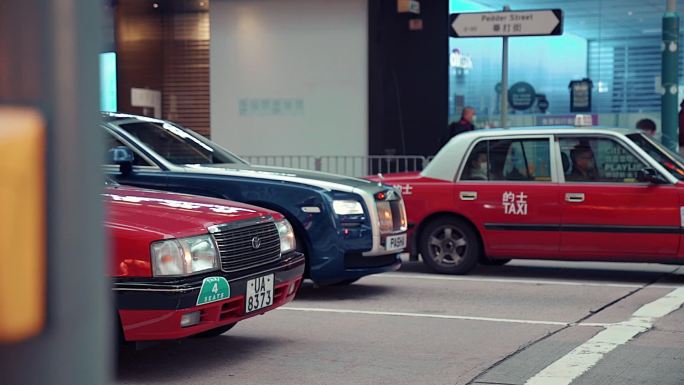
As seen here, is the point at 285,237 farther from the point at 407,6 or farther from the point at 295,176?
the point at 407,6

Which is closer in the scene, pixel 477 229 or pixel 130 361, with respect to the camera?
pixel 130 361

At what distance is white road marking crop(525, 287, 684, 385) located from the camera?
6.43m

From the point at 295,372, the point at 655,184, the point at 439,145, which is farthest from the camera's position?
the point at 439,145

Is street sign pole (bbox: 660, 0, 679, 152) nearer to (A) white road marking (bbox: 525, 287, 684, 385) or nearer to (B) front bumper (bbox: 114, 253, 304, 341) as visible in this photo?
(A) white road marking (bbox: 525, 287, 684, 385)

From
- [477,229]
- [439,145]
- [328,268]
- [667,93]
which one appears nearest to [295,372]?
[328,268]

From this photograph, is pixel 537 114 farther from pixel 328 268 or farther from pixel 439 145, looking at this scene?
pixel 328 268

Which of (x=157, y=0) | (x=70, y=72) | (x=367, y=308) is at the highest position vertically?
(x=157, y=0)

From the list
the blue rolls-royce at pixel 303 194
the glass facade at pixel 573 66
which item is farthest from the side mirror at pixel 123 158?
the glass facade at pixel 573 66

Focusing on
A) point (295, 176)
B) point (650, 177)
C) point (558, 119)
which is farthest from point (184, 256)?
point (558, 119)

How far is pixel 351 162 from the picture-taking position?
19188 mm

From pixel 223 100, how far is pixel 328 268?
1158cm

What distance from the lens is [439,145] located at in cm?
1967

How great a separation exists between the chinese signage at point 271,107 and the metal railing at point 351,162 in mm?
906

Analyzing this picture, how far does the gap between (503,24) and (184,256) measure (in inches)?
377
